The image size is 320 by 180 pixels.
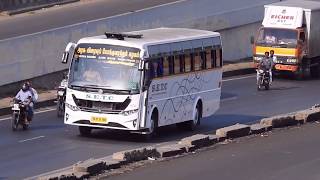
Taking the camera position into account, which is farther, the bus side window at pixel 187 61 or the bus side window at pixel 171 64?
the bus side window at pixel 187 61

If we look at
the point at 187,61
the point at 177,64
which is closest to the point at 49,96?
the point at 187,61

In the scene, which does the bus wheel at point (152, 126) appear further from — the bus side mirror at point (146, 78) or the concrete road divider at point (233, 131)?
the concrete road divider at point (233, 131)

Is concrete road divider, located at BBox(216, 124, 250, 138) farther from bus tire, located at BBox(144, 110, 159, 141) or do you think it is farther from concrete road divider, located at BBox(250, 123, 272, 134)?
bus tire, located at BBox(144, 110, 159, 141)

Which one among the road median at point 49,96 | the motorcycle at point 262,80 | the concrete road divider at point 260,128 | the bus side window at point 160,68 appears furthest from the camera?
the motorcycle at point 262,80

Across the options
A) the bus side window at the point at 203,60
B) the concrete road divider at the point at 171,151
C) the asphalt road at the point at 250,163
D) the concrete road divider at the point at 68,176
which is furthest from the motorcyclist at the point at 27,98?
the concrete road divider at the point at 68,176

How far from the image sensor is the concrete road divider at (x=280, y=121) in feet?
76.0

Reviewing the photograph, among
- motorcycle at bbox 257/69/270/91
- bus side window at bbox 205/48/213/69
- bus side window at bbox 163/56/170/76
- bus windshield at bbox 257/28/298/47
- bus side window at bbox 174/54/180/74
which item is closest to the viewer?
bus side window at bbox 163/56/170/76

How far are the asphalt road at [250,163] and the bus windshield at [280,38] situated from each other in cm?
2044

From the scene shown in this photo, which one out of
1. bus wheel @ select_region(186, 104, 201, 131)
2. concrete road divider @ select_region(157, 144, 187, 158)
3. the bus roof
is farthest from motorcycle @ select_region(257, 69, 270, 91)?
concrete road divider @ select_region(157, 144, 187, 158)

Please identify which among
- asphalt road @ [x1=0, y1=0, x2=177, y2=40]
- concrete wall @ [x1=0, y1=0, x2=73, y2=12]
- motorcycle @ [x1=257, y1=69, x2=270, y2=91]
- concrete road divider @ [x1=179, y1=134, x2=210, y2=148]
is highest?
concrete wall @ [x1=0, y1=0, x2=73, y2=12]

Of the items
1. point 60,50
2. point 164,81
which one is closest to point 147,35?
point 164,81

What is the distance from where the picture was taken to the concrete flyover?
3238 cm

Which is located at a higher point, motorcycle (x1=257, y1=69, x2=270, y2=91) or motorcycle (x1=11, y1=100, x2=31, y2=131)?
motorcycle (x1=11, y1=100, x2=31, y2=131)

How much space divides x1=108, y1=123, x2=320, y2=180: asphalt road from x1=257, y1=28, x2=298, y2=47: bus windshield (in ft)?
67.1
